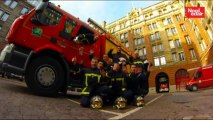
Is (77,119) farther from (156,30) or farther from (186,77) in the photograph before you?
(156,30)

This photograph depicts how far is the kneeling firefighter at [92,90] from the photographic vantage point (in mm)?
6320

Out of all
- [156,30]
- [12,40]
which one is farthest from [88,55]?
[156,30]

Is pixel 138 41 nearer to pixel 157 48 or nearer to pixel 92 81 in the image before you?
pixel 157 48

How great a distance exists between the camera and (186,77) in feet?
120

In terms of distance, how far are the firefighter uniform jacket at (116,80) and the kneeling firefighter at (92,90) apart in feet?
1.17

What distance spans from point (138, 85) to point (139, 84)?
0.14 m

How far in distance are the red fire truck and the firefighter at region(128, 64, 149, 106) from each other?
1.89 metres

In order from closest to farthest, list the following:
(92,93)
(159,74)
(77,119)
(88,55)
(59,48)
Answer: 1. (77,119)
2. (92,93)
3. (59,48)
4. (88,55)
5. (159,74)

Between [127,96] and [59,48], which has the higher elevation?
[59,48]

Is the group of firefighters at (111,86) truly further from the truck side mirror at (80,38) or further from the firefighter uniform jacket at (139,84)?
the truck side mirror at (80,38)

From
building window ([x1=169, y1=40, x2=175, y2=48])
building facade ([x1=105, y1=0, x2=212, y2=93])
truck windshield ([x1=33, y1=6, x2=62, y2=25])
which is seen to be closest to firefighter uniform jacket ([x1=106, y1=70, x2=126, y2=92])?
truck windshield ([x1=33, y1=6, x2=62, y2=25])

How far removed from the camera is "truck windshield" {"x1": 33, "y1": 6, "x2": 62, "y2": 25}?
7.55 m

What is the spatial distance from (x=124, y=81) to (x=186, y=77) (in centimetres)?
3175

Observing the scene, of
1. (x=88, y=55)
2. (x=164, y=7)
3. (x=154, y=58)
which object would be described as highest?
(x=164, y=7)
